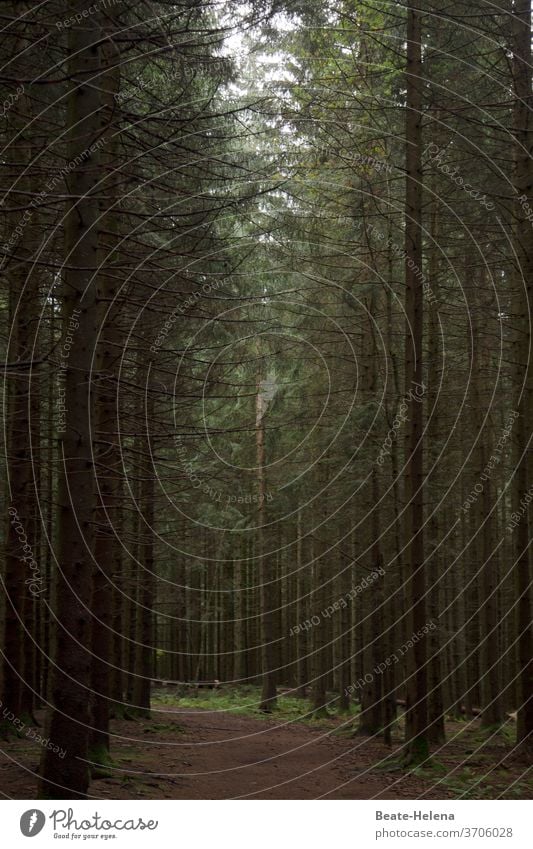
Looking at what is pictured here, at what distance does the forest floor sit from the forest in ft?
0.33

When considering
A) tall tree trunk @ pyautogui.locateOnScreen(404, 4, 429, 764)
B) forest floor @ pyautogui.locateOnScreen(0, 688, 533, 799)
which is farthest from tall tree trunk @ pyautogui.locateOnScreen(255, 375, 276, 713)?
tall tree trunk @ pyautogui.locateOnScreen(404, 4, 429, 764)

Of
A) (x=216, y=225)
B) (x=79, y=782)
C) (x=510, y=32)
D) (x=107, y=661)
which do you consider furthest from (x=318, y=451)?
(x=79, y=782)

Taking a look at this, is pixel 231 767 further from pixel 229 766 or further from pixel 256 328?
pixel 256 328

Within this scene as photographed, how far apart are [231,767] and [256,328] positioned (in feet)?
32.7

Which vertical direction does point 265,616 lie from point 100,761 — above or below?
above

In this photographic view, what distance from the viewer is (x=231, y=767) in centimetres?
1521

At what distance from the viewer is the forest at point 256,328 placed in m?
8.27

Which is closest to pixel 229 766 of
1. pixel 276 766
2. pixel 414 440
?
pixel 276 766

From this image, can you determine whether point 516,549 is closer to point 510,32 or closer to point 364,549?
point 364,549

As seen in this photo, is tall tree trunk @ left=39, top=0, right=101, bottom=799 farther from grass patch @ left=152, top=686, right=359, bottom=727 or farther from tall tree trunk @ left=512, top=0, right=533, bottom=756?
grass patch @ left=152, top=686, right=359, bottom=727

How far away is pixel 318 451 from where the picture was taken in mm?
23031
